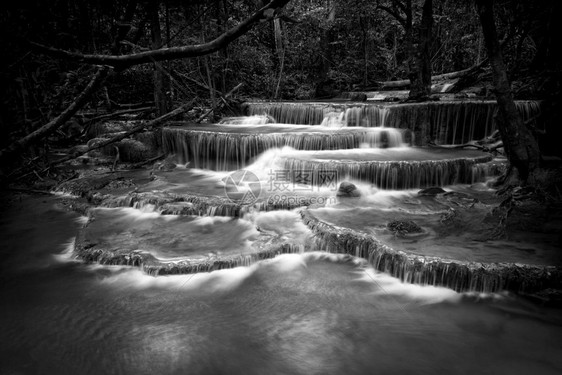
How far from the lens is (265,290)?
5.38 meters

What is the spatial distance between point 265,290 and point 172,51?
3.87 metres

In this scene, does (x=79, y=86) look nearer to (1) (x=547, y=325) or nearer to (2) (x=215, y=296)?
(2) (x=215, y=296)

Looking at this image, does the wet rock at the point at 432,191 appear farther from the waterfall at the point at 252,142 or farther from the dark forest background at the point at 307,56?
the dark forest background at the point at 307,56

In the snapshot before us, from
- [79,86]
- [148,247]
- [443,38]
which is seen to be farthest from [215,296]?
[443,38]

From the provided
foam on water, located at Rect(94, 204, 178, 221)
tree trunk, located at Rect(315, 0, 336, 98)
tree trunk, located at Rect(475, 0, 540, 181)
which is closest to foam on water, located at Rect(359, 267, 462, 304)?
tree trunk, located at Rect(475, 0, 540, 181)

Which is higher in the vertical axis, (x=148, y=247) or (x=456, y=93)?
(x=456, y=93)

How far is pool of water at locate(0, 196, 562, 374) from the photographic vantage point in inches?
159

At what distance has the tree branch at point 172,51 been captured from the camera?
1922 millimetres

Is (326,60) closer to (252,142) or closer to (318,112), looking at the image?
(318,112)

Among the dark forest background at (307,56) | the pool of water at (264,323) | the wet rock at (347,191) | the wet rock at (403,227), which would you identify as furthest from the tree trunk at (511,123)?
the dark forest background at (307,56)

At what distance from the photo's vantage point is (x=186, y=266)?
5.69 meters

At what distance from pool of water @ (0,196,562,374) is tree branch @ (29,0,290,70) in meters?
3.13

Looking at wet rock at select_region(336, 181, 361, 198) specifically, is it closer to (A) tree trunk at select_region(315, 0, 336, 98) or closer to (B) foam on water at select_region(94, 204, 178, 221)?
(B) foam on water at select_region(94, 204, 178, 221)

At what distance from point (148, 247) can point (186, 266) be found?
103 cm
